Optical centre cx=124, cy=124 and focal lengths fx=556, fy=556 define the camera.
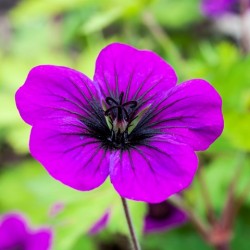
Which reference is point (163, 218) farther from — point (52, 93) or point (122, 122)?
point (52, 93)

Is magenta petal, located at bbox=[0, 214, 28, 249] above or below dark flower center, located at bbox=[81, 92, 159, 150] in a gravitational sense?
below

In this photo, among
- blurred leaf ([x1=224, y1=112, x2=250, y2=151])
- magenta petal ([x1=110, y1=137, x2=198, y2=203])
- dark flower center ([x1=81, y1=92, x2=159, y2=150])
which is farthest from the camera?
blurred leaf ([x1=224, y1=112, x2=250, y2=151])

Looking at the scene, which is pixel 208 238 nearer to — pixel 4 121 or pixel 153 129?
pixel 153 129

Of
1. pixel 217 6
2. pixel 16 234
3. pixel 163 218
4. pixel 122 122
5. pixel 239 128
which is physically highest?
pixel 217 6

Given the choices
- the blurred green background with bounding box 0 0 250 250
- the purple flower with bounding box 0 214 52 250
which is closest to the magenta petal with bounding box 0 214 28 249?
the purple flower with bounding box 0 214 52 250

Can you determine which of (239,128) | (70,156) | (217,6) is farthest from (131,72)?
(217,6)

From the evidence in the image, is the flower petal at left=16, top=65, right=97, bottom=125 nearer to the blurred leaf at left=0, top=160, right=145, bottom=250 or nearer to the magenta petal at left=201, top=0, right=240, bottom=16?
the blurred leaf at left=0, top=160, right=145, bottom=250

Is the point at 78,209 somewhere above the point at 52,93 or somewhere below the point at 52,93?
below
